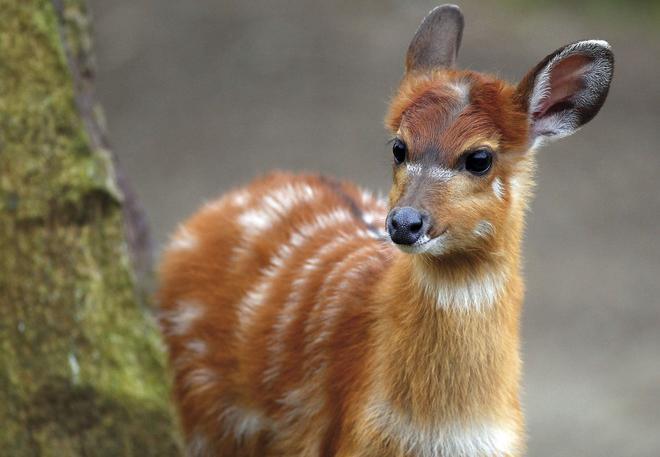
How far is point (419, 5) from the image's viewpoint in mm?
15336

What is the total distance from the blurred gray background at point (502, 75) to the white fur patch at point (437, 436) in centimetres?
560

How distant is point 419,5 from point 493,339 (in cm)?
1113

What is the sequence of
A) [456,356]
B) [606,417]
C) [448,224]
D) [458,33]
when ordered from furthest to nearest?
[606,417] < [458,33] < [456,356] < [448,224]

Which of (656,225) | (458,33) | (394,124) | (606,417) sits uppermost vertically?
(458,33)

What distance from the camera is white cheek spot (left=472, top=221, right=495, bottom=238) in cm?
452

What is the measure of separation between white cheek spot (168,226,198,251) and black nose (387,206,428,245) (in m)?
1.91

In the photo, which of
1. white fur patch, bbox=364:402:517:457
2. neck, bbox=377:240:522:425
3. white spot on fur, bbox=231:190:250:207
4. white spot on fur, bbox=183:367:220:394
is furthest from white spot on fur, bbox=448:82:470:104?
white spot on fur, bbox=183:367:220:394

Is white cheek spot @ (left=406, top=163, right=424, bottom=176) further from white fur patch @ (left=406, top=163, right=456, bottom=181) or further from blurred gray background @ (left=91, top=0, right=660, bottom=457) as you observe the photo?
blurred gray background @ (left=91, top=0, right=660, bottom=457)

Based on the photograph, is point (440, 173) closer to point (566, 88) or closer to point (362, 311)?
point (566, 88)

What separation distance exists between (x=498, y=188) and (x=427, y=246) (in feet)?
1.49

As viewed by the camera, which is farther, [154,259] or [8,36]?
[154,259]

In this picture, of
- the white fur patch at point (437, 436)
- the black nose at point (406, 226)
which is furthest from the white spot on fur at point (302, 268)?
the black nose at point (406, 226)

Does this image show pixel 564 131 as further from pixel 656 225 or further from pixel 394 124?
pixel 656 225

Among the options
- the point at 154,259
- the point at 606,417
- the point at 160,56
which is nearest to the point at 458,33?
the point at 154,259
